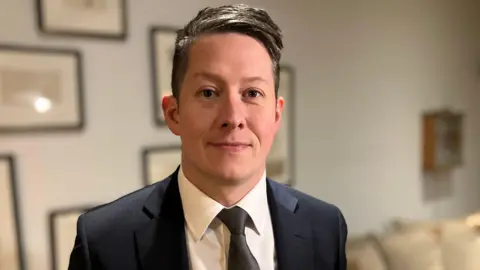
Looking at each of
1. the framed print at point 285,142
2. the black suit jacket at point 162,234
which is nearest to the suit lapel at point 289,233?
the black suit jacket at point 162,234

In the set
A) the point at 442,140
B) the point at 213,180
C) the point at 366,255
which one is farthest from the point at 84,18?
the point at 442,140

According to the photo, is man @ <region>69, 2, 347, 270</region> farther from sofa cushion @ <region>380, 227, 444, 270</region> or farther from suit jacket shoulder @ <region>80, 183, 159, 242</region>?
sofa cushion @ <region>380, 227, 444, 270</region>

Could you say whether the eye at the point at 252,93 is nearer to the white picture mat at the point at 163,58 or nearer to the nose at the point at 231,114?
the nose at the point at 231,114

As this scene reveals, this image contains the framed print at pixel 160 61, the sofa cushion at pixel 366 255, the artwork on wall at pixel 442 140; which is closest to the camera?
the framed print at pixel 160 61

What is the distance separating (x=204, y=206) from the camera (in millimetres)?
839

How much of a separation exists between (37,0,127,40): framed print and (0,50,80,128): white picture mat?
8cm

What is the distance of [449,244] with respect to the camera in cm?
206

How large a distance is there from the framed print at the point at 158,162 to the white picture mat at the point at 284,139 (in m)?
0.43

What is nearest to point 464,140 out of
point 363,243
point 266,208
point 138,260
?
point 363,243

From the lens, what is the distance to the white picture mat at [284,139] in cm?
198

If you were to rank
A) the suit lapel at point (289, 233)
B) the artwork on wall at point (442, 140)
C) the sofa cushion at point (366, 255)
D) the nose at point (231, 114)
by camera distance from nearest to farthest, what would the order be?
1. the nose at point (231, 114)
2. the suit lapel at point (289, 233)
3. the sofa cushion at point (366, 255)
4. the artwork on wall at point (442, 140)

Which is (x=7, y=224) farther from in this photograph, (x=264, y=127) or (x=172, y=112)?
(x=264, y=127)

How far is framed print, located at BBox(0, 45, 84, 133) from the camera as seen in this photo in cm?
140

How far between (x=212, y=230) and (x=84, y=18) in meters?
0.94
